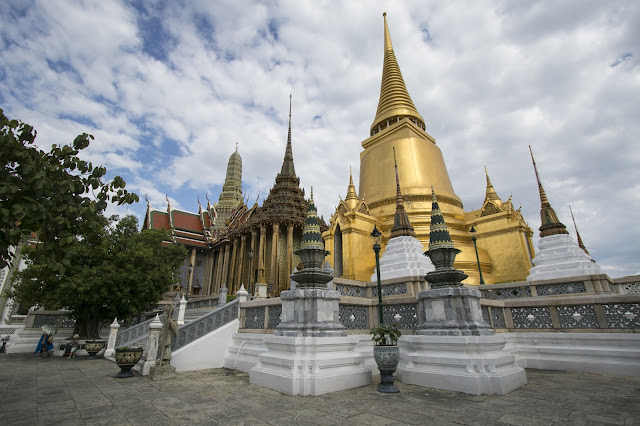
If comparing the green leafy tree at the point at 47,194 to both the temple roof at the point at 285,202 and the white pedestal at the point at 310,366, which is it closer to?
the white pedestal at the point at 310,366

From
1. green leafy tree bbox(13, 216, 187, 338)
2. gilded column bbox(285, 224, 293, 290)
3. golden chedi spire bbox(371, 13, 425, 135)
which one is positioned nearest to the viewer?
green leafy tree bbox(13, 216, 187, 338)

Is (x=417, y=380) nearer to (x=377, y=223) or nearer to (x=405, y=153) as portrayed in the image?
(x=377, y=223)

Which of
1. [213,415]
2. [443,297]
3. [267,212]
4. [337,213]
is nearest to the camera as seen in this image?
[213,415]

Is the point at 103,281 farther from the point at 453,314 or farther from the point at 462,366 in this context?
the point at 462,366

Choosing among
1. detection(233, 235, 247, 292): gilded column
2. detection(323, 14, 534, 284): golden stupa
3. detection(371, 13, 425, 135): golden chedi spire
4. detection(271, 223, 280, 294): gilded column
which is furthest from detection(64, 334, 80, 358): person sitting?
detection(371, 13, 425, 135): golden chedi spire

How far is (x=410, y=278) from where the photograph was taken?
969 cm

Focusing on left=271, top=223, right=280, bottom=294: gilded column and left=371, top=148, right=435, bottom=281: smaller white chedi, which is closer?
left=371, top=148, right=435, bottom=281: smaller white chedi

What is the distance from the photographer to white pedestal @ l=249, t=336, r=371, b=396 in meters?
5.31

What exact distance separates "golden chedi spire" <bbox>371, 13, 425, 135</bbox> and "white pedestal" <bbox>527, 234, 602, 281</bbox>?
1373 centimetres

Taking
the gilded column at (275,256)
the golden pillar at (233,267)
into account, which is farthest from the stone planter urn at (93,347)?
the golden pillar at (233,267)

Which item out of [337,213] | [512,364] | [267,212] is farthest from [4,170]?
[267,212]

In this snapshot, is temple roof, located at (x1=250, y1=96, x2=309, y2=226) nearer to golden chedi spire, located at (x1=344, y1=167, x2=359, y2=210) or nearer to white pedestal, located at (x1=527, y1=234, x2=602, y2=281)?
golden chedi spire, located at (x1=344, y1=167, x2=359, y2=210)

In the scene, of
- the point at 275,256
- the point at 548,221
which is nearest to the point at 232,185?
the point at 275,256

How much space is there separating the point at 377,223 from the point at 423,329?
41.4 feet
